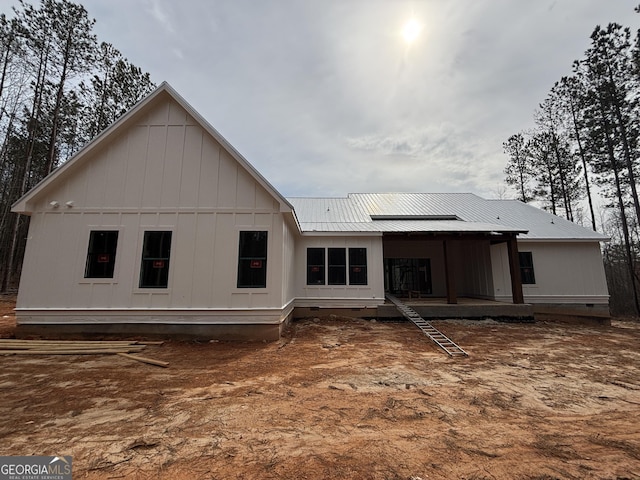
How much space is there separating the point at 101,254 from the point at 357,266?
8.79 m

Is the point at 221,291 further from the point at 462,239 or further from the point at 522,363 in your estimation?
the point at 462,239

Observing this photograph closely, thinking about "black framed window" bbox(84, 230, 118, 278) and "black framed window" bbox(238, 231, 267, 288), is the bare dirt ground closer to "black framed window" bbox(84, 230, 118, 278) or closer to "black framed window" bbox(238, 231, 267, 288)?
"black framed window" bbox(238, 231, 267, 288)

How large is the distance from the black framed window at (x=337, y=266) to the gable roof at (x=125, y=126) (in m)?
A: 4.09

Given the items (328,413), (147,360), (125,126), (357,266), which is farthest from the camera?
(357,266)

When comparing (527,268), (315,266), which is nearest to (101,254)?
(315,266)

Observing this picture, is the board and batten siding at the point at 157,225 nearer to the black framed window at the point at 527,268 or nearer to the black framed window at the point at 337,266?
the black framed window at the point at 337,266

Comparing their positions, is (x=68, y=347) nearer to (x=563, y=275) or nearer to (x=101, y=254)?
(x=101, y=254)

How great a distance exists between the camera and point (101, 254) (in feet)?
26.4

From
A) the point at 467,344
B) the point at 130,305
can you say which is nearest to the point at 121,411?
the point at 130,305

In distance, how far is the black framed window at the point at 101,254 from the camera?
7.97 metres

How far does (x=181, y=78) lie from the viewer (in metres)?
10.4

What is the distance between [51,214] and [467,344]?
1266 centimetres

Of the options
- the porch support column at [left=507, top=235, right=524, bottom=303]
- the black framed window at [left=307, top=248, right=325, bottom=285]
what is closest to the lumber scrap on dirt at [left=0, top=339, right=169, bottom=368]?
the black framed window at [left=307, top=248, right=325, bottom=285]

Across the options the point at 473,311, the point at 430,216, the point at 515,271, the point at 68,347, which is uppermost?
the point at 430,216
